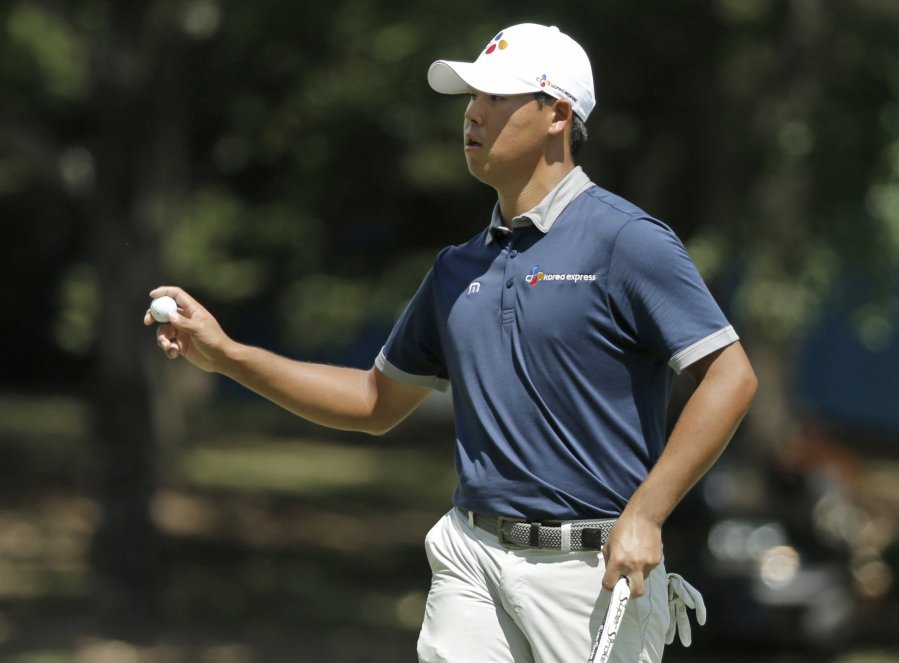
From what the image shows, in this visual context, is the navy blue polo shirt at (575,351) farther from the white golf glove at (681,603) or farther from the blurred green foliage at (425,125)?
the blurred green foliage at (425,125)

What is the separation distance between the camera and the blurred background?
997cm

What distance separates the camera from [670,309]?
3.73m

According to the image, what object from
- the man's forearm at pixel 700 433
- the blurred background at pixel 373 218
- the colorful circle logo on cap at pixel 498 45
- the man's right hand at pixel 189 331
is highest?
the blurred background at pixel 373 218

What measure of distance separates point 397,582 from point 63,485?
696 centimetres

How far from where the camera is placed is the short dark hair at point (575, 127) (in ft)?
13.3

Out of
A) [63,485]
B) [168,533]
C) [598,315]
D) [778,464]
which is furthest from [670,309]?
[63,485]

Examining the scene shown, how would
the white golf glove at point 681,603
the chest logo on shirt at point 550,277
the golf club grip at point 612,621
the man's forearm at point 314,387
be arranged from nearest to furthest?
the golf club grip at point 612,621 < the chest logo on shirt at point 550,277 < the white golf glove at point 681,603 < the man's forearm at point 314,387

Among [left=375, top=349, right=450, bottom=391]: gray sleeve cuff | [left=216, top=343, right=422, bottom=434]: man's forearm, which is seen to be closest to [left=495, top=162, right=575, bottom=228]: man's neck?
[left=375, top=349, right=450, bottom=391]: gray sleeve cuff

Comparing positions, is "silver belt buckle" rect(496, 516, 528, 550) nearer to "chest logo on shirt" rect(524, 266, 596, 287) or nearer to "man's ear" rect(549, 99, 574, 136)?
"chest logo on shirt" rect(524, 266, 596, 287)

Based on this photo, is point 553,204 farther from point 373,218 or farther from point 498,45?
point 373,218

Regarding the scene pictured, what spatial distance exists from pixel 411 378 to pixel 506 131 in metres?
0.79

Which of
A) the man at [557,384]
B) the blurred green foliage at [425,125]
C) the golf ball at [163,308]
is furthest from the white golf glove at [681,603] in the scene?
the blurred green foliage at [425,125]

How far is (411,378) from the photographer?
176 inches

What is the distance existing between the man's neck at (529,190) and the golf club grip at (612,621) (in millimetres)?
1005
